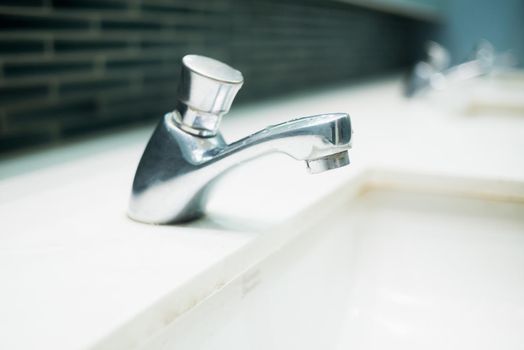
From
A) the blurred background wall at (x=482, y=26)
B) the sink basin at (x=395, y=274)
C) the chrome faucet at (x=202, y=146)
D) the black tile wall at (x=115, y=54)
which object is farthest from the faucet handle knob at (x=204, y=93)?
the blurred background wall at (x=482, y=26)

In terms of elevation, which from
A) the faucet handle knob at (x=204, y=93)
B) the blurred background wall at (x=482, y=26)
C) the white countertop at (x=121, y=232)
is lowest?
the blurred background wall at (x=482, y=26)

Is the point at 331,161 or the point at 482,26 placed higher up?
the point at 331,161

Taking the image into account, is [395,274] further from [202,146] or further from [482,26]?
[482,26]

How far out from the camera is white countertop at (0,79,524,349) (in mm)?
365

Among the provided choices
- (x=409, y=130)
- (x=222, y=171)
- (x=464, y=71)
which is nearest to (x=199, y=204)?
(x=222, y=171)

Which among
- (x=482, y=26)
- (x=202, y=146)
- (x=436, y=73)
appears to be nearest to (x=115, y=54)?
(x=202, y=146)

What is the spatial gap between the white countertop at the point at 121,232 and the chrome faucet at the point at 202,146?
26 mm

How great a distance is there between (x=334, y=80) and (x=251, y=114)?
1029 mm

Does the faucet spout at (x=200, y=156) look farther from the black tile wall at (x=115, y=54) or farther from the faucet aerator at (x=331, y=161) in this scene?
the black tile wall at (x=115, y=54)

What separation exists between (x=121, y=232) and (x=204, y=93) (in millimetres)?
142

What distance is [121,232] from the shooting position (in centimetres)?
52

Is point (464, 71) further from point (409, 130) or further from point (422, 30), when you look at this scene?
point (422, 30)

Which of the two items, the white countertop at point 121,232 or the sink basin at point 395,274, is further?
the sink basin at point 395,274

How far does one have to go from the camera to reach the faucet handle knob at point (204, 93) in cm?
49
